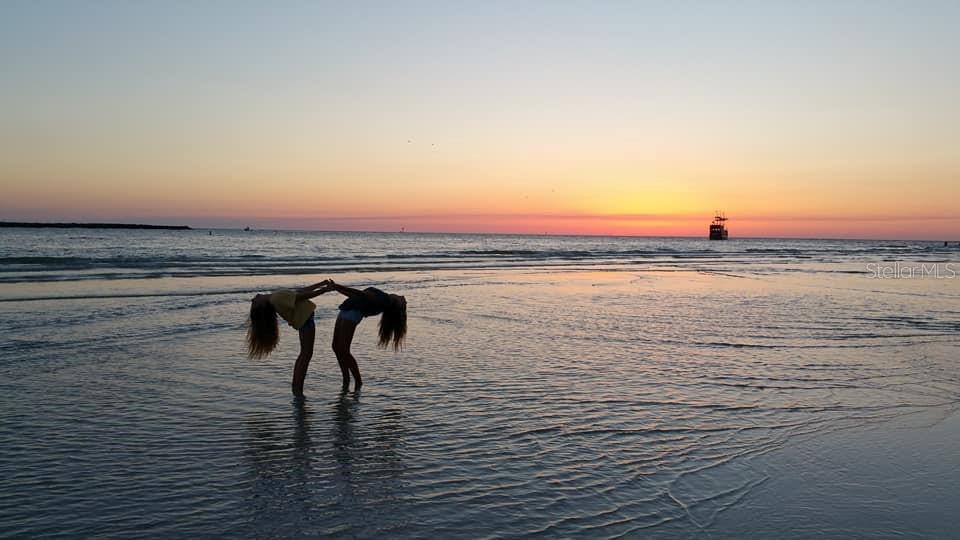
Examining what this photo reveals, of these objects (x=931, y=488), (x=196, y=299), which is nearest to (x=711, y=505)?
(x=931, y=488)

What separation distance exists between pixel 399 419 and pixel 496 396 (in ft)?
Result: 4.91

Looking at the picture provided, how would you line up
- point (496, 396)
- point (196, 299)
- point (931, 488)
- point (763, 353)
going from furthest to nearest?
1. point (196, 299)
2. point (763, 353)
3. point (496, 396)
4. point (931, 488)

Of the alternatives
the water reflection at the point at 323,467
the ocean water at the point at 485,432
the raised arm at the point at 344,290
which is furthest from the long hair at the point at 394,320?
the water reflection at the point at 323,467

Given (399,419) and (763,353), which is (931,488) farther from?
(763,353)

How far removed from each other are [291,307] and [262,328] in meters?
0.48

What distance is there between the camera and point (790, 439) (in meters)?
7.09

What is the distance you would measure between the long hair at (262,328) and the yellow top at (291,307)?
132 mm

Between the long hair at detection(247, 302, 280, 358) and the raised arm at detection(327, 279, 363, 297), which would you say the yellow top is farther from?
the raised arm at detection(327, 279, 363, 297)

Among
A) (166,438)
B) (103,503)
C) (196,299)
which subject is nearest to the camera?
(103,503)

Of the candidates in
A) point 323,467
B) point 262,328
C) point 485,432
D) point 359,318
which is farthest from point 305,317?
point 323,467

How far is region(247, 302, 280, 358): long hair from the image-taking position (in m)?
8.64

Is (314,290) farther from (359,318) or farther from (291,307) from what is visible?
(359,318)

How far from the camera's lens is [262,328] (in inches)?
341

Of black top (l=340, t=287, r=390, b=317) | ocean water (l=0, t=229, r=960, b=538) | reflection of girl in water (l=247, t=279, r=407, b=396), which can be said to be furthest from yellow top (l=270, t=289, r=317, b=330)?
ocean water (l=0, t=229, r=960, b=538)
